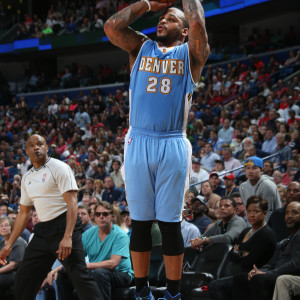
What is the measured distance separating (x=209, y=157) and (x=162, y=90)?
25.6 feet

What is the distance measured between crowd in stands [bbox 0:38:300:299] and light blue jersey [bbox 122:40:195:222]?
8.81 ft

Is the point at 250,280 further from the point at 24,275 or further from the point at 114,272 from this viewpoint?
the point at 24,275

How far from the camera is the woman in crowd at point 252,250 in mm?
5504

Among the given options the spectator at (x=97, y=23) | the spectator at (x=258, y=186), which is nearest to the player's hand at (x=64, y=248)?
the spectator at (x=258, y=186)

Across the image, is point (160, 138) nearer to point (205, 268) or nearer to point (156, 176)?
point (156, 176)

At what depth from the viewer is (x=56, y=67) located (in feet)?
93.8

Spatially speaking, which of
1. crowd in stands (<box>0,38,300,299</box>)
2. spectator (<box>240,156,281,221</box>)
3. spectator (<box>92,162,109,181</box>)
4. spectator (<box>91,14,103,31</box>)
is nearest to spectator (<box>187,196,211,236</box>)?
crowd in stands (<box>0,38,300,299</box>)

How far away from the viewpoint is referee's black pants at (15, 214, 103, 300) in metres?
4.71

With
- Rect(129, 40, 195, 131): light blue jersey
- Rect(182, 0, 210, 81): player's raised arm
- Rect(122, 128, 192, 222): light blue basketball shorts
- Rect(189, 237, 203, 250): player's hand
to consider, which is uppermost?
Rect(182, 0, 210, 81): player's raised arm

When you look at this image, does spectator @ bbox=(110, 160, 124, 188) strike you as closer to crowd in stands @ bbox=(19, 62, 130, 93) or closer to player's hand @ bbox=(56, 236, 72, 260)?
player's hand @ bbox=(56, 236, 72, 260)

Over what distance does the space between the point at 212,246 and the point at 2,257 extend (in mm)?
2440

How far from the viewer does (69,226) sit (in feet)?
15.5

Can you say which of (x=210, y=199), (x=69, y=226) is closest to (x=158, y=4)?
(x=69, y=226)

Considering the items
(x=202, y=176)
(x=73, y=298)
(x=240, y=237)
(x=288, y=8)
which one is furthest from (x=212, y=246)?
(x=288, y=8)
